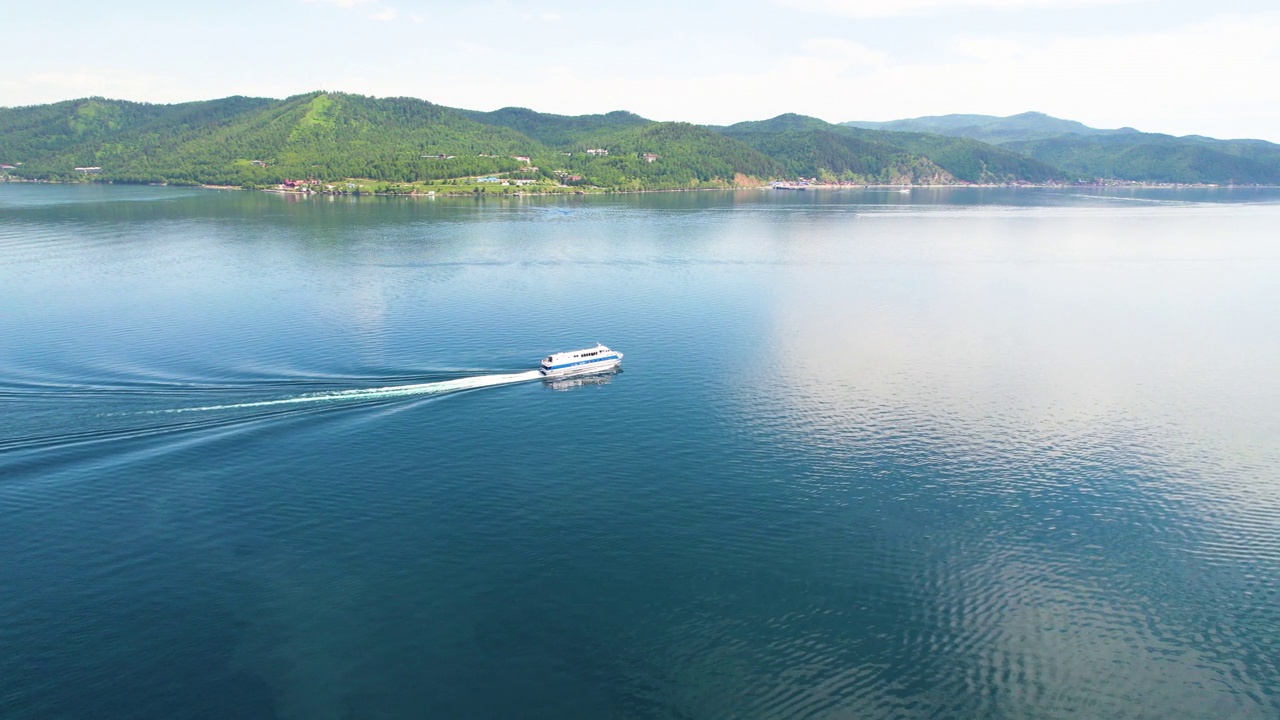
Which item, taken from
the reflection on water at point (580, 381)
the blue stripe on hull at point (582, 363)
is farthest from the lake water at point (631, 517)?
the blue stripe on hull at point (582, 363)

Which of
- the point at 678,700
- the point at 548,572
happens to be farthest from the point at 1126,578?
the point at 548,572

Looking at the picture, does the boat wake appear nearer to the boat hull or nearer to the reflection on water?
the boat hull

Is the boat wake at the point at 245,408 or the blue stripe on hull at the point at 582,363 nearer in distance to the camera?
the boat wake at the point at 245,408

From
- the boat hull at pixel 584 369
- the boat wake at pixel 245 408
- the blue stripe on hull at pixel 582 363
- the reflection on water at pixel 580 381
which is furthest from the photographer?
the boat hull at pixel 584 369

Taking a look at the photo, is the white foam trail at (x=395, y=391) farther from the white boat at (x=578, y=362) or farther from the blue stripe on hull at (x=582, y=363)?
the white boat at (x=578, y=362)

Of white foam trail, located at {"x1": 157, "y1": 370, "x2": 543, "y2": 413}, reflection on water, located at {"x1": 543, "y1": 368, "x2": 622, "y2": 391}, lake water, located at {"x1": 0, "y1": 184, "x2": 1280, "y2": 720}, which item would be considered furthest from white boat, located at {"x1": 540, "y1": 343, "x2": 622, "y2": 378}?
lake water, located at {"x1": 0, "y1": 184, "x2": 1280, "y2": 720}

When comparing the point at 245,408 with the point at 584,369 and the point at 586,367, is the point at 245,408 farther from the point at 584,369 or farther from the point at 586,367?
the point at 586,367
